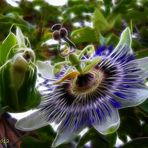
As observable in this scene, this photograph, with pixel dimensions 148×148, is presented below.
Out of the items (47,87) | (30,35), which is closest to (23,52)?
(47,87)

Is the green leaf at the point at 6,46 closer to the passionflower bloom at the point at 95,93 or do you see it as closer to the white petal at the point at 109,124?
the passionflower bloom at the point at 95,93

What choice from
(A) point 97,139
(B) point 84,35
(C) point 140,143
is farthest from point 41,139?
(B) point 84,35

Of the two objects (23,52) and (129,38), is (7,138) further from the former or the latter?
(129,38)

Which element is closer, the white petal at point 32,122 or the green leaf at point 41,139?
the white petal at point 32,122

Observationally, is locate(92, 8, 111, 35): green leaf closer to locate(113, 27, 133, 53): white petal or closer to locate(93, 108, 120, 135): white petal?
locate(113, 27, 133, 53): white petal

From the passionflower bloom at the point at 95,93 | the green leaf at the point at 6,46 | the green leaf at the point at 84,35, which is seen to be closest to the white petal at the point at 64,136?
the passionflower bloom at the point at 95,93
